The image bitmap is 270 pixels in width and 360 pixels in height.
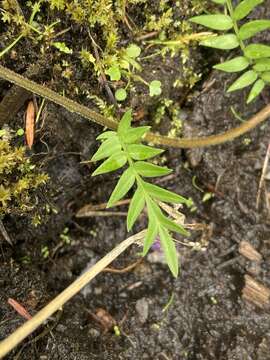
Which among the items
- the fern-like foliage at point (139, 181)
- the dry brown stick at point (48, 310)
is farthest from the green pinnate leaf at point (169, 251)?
the dry brown stick at point (48, 310)

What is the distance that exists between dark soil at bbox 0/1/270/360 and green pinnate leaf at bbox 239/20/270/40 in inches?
11.8

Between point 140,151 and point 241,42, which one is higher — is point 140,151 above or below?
below

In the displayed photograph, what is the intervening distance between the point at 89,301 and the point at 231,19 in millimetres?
1492

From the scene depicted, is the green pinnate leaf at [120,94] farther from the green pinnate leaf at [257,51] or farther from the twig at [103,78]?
the green pinnate leaf at [257,51]

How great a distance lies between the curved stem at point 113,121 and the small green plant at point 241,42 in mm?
155

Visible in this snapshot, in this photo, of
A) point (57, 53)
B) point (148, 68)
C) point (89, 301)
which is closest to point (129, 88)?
point (148, 68)

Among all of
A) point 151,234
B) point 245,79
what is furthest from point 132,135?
point 245,79

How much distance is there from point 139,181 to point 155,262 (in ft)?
2.12

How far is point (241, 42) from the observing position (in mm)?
2326

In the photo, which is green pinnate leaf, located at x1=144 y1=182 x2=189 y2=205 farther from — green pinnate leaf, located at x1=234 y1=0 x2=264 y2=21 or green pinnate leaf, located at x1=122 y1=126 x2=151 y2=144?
green pinnate leaf, located at x1=234 y1=0 x2=264 y2=21

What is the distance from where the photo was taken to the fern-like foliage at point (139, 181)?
2.01m

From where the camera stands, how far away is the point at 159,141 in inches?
93.7

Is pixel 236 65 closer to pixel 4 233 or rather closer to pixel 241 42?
pixel 241 42

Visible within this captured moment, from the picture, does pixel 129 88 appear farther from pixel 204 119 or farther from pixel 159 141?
pixel 204 119
